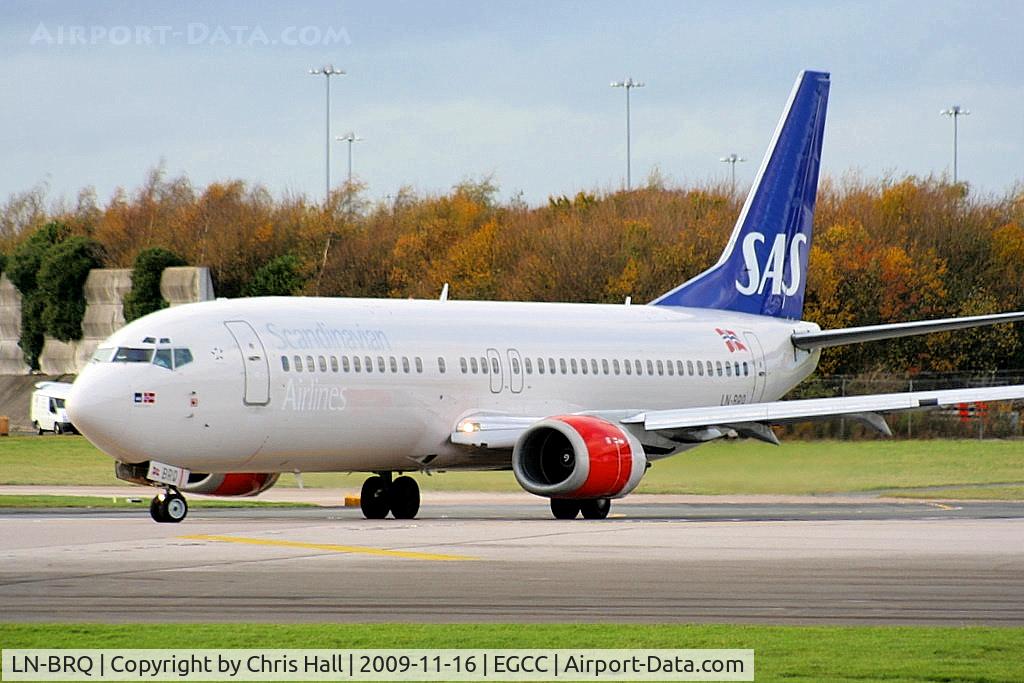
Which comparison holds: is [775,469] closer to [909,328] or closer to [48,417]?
[909,328]

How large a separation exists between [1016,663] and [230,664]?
17.0 ft

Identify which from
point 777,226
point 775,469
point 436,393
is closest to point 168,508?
point 436,393

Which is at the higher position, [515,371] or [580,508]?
[515,371]

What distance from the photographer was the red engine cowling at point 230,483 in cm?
3195

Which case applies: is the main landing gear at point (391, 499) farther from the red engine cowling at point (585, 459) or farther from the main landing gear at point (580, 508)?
the main landing gear at point (580, 508)

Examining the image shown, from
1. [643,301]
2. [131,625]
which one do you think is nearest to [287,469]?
[131,625]

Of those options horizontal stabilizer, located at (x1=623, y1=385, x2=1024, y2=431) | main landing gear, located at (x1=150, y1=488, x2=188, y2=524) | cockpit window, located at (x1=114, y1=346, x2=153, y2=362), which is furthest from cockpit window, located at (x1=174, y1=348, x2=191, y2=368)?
horizontal stabilizer, located at (x1=623, y1=385, x2=1024, y2=431)

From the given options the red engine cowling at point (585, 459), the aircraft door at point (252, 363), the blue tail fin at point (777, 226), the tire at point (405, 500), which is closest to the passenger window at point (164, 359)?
the aircraft door at point (252, 363)

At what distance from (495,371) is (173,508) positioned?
7074mm

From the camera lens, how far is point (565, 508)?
32219 mm

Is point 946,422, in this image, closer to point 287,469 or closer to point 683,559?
point 287,469

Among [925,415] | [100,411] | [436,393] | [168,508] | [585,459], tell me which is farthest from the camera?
[925,415]

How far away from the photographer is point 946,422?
52.9 meters

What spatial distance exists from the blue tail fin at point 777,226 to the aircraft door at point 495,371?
684 cm
